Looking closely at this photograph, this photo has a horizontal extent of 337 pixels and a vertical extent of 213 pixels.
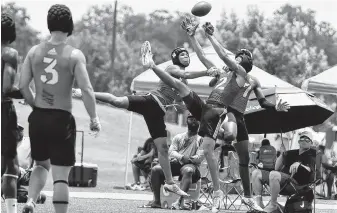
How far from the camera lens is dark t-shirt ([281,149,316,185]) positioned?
13.3 m

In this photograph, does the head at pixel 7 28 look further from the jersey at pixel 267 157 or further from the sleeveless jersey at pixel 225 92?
the jersey at pixel 267 157

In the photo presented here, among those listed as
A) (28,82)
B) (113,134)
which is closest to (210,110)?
(28,82)

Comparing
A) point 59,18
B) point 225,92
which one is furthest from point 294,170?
point 59,18

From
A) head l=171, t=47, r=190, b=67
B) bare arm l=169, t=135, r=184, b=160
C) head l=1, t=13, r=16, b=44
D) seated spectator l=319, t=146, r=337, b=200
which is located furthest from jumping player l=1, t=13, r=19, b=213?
seated spectator l=319, t=146, r=337, b=200

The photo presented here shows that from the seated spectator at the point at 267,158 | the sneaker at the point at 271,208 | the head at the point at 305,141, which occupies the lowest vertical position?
the sneaker at the point at 271,208

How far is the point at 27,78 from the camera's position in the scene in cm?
838

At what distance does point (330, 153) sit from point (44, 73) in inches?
666

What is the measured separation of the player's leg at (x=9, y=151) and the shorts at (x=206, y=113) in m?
3.46

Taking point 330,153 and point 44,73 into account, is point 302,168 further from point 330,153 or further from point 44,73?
point 330,153

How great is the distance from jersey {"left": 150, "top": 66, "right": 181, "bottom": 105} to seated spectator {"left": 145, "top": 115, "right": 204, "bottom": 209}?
3064 millimetres

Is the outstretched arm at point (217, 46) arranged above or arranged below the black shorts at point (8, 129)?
above

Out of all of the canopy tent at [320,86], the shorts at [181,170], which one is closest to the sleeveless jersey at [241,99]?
the shorts at [181,170]

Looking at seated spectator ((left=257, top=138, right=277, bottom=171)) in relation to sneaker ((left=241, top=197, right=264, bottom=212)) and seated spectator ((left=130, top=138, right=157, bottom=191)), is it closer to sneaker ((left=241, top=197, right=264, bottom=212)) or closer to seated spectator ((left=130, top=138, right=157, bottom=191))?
sneaker ((left=241, top=197, right=264, bottom=212))

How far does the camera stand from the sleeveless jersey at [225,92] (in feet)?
39.7
